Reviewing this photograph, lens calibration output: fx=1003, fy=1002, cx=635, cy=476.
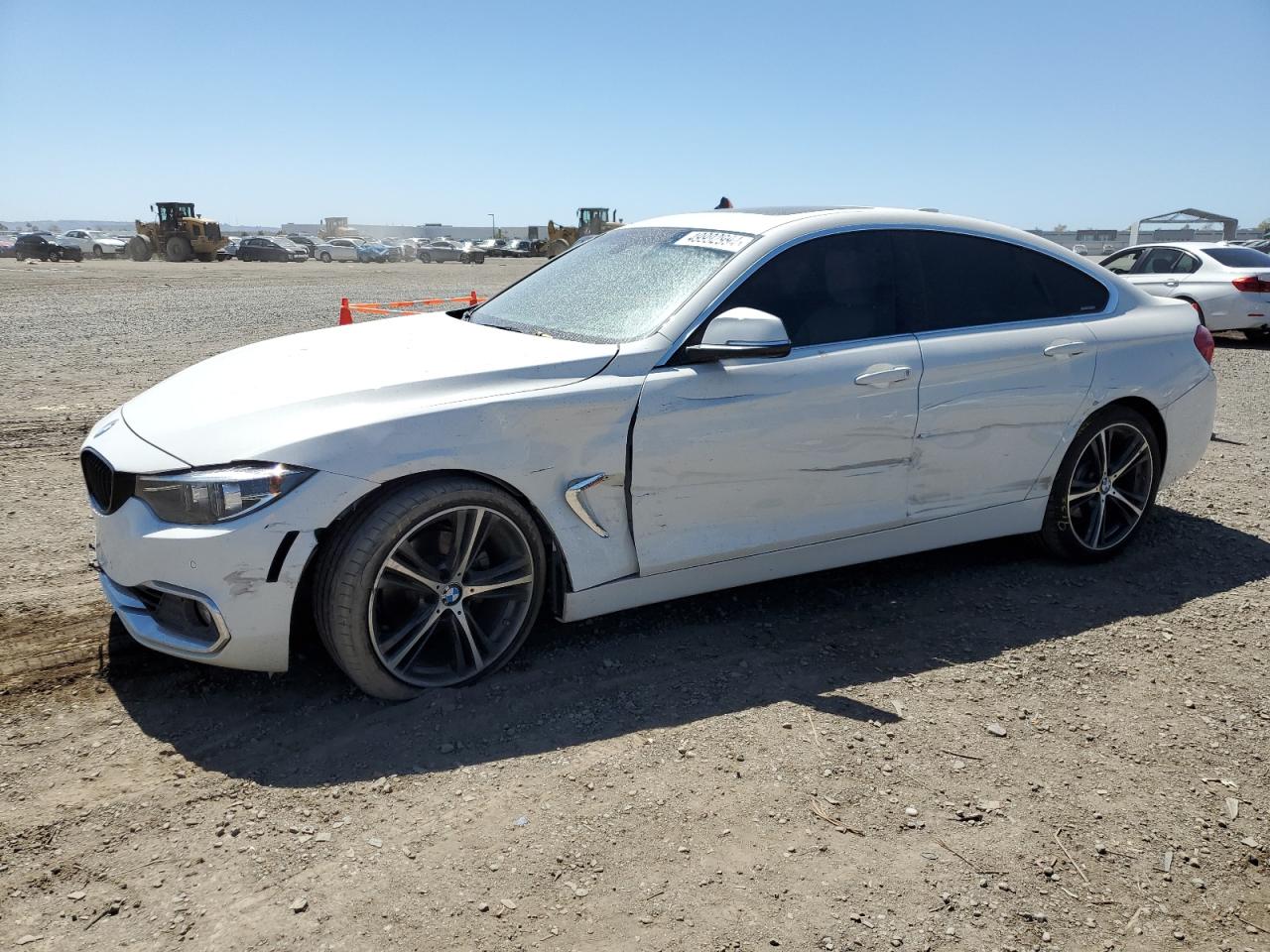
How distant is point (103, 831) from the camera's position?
2803 mm

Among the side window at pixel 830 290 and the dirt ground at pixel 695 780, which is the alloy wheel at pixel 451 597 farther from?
the side window at pixel 830 290

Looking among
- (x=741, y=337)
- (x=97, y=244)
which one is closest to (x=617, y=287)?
(x=741, y=337)

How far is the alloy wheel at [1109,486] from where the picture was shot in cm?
492

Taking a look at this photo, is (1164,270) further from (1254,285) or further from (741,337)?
(741,337)

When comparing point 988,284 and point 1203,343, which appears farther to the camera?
point 1203,343

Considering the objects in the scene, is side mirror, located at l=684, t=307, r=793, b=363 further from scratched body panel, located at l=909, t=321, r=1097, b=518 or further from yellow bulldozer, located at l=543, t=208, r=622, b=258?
yellow bulldozer, located at l=543, t=208, r=622, b=258

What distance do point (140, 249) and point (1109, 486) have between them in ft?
171

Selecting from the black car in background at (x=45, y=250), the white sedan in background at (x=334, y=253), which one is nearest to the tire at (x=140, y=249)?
the black car in background at (x=45, y=250)

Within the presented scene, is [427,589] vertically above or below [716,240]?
below

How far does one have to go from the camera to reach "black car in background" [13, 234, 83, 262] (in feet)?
159

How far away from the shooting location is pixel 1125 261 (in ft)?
48.6

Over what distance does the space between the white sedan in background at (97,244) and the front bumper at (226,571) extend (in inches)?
2293

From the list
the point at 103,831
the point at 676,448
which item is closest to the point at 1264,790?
the point at 676,448

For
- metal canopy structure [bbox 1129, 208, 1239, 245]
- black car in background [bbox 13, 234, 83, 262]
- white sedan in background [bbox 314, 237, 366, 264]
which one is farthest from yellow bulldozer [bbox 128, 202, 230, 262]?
metal canopy structure [bbox 1129, 208, 1239, 245]
